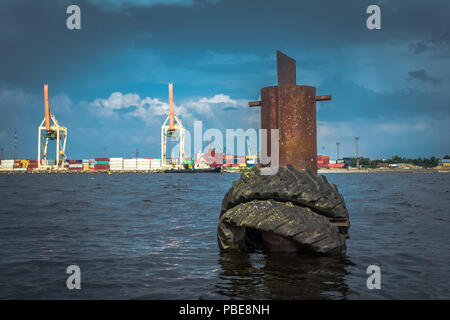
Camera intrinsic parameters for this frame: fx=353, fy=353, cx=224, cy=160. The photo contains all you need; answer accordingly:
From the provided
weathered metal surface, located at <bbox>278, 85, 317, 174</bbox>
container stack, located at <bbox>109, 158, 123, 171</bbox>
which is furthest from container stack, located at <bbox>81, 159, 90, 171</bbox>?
weathered metal surface, located at <bbox>278, 85, 317, 174</bbox>

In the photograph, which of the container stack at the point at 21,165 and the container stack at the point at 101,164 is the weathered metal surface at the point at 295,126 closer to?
the container stack at the point at 101,164

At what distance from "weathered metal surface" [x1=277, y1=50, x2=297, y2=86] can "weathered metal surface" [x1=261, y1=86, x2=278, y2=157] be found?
17 centimetres

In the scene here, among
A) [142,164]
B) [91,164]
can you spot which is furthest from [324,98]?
[91,164]

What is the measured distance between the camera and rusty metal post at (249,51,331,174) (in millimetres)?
5031

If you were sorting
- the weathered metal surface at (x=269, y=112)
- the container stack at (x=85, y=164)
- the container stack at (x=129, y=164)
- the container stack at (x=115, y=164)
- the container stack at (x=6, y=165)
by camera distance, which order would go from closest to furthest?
the weathered metal surface at (x=269, y=112) → the container stack at (x=6, y=165) → the container stack at (x=115, y=164) → the container stack at (x=129, y=164) → the container stack at (x=85, y=164)

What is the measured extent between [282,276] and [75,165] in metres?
157

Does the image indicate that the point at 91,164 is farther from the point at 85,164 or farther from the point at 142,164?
the point at 142,164

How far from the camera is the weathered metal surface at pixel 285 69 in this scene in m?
5.12

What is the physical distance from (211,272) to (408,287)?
6.76 feet

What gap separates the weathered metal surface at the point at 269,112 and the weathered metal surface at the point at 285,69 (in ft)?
0.57

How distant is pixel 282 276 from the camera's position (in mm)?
3734

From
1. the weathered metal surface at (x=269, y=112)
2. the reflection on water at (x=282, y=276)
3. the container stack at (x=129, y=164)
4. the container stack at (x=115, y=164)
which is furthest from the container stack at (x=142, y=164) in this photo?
the reflection on water at (x=282, y=276)

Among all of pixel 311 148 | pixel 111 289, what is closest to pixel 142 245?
pixel 111 289

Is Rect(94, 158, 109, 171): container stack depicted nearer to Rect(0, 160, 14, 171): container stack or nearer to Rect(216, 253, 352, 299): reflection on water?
Rect(0, 160, 14, 171): container stack
